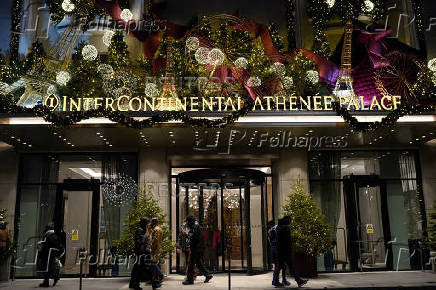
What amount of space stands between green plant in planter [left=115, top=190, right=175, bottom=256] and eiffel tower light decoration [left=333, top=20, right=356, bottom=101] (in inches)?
301

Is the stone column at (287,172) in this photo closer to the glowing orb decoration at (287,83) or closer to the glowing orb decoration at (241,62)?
the glowing orb decoration at (287,83)

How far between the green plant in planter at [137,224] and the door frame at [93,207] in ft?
6.72

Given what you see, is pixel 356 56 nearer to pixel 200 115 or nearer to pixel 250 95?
pixel 250 95

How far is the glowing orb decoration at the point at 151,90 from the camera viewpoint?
572 inches

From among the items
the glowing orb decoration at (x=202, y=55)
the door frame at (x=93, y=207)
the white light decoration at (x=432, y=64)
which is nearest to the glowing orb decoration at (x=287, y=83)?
the glowing orb decoration at (x=202, y=55)

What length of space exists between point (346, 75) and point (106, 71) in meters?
8.97

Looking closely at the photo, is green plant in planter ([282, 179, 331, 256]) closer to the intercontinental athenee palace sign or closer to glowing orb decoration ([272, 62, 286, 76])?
the intercontinental athenee palace sign

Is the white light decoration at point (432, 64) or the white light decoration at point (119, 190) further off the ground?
the white light decoration at point (432, 64)

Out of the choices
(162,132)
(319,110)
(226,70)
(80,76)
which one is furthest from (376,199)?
(80,76)

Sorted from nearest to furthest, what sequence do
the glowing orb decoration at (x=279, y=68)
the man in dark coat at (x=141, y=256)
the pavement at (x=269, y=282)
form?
1. the man in dark coat at (x=141, y=256)
2. the pavement at (x=269, y=282)
3. the glowing orb decoration at (x=279, y=68)

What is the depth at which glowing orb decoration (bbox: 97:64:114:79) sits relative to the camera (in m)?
14.9

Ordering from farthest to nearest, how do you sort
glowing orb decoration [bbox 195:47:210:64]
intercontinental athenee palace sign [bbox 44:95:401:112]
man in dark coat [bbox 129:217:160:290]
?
glowing orb decoration [bbox 195:47:210:64] < intercontinental athenee palace sign [bbox 44:95:401:112] < man in dark coat [bbox 129:217:160:290]

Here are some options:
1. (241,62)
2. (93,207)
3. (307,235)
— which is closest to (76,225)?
(93,207)

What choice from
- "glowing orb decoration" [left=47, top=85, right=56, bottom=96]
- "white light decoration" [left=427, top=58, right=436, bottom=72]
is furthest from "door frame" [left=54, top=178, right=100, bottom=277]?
"white light decoration" [left=427, top=58, right=436, bottom=72]
